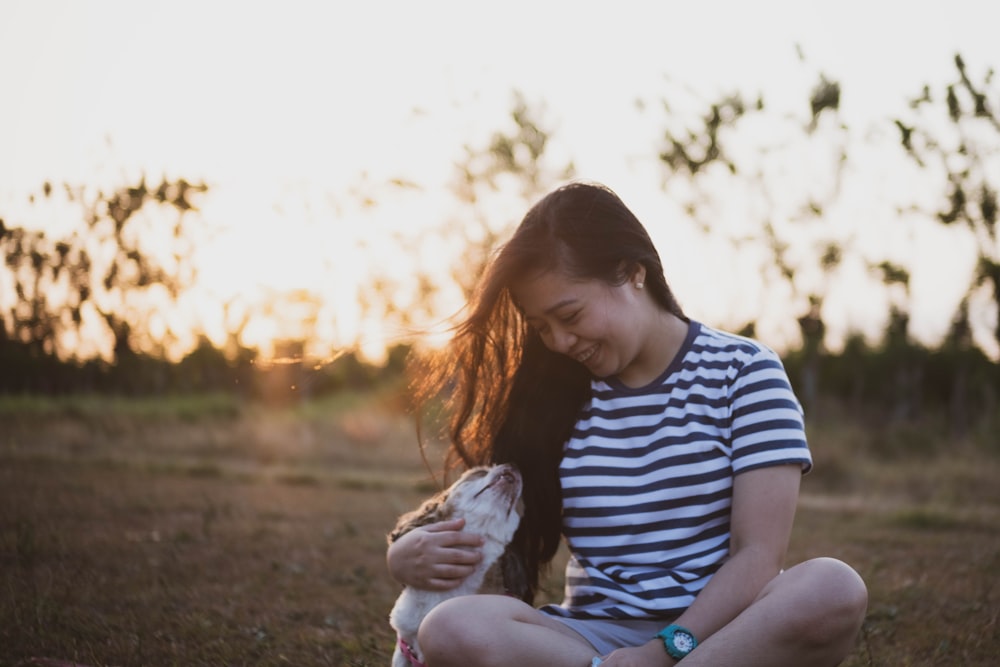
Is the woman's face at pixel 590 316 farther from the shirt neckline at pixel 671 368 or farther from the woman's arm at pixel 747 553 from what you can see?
the woman's arm at pixel 747 553

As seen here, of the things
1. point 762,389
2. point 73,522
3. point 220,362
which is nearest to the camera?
point 762,389

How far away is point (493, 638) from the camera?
2.27 m

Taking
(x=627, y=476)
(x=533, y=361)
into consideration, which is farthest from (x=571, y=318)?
(x=627, y=476)

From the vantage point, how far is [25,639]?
3178mm

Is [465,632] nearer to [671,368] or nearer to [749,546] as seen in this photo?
[749,546]

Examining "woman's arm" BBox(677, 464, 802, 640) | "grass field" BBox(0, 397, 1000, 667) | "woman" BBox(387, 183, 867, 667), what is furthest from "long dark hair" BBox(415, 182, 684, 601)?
"grass field" BBox(0, 397, 1000, 667)

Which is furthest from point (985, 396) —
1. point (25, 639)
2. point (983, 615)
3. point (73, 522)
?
point (25, 639)

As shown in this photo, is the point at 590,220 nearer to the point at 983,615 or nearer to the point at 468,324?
the point at 468,324

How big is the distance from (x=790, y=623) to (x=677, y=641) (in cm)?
27

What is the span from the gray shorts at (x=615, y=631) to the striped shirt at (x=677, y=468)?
3 cm

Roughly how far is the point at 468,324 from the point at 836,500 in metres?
6.34

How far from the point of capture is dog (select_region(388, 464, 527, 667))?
276 centimetres

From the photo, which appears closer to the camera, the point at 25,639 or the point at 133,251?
the point at 25,639

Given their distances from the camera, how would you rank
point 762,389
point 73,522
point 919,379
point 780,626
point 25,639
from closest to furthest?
point 780,626 → point 762,389 → point 25,639 → point 73,522 → point 919,379
